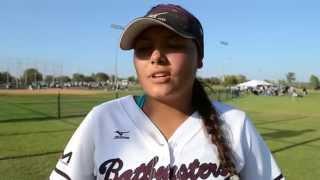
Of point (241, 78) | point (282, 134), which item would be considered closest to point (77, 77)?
point (241, 78)

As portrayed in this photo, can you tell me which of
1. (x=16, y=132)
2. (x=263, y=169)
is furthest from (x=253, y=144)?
(x=16, y=132)

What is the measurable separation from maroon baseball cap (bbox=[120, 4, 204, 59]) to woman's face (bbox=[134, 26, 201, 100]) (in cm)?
3

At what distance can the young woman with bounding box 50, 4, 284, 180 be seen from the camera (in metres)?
1.69

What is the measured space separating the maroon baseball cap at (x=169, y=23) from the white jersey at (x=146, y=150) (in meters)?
0.27

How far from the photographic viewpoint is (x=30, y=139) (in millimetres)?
11609

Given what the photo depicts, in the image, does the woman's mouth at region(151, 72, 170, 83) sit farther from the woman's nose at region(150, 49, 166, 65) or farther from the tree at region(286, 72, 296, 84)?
the tree at region(286, 72, 296, 84)

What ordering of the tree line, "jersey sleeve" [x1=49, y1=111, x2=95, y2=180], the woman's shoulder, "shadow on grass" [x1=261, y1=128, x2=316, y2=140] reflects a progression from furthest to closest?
the tree line → "shadow on grass" [x1=261, y1=128, x2=316, y2=140] → the woman's shoulder → "jersey sleeve" [x1=49, y1=111, x2=95, y2=180]

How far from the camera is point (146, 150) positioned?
1726mm

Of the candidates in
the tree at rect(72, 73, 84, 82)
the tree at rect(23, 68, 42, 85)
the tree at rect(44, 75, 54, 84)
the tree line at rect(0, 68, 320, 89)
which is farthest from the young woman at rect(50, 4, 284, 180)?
the tree at rect(72, 73, 84, 82)

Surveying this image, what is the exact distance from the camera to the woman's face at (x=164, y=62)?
169 cm

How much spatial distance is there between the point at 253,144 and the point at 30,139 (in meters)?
10.4

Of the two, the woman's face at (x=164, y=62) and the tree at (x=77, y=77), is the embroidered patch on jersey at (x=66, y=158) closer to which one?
the woman's face at (x=164, y=62)

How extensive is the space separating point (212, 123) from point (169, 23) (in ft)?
1.33

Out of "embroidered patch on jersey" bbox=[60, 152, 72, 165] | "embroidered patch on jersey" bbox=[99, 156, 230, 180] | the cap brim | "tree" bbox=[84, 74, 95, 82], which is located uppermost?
the cap brim
